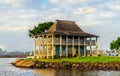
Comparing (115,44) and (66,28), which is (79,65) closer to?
(66,28)

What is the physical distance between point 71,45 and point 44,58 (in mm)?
7258

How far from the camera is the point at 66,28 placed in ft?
312

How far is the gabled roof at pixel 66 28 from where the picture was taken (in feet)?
299

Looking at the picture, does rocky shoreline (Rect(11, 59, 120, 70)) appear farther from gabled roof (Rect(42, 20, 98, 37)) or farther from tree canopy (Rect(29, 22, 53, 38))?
tree canopy (Rect(29, 22, 53, 38))

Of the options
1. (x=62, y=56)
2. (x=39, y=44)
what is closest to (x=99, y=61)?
(x=62, y=56)

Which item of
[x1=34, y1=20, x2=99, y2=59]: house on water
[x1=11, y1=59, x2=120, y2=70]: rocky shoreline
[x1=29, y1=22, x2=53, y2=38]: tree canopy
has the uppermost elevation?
[x1=29, y1=22, x2=53, y2=38]: tree canopy

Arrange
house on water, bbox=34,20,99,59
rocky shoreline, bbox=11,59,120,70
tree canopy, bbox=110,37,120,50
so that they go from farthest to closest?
tree canopy, bbox=110,37,120,50
house on water, bbox=34,20,99,59
rocky shoreline, bbox=11,59,120,70

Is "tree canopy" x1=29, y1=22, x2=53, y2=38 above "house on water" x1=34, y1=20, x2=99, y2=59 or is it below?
above

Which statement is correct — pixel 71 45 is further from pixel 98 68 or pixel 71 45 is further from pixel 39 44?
pixel 98 68

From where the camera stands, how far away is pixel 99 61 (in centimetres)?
7738

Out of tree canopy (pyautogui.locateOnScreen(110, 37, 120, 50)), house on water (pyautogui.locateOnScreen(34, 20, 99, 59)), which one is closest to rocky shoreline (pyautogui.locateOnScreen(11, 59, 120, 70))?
house on water (pyautogui.locateOnScreen(34, 20, 99, 59))

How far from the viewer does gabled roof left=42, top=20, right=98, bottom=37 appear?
91162 millimetres

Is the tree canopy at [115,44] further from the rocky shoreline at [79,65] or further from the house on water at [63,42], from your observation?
the rocky shoreline at [79,65]

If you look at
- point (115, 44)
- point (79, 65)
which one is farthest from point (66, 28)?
Result: point (79, 65)
